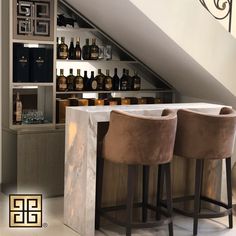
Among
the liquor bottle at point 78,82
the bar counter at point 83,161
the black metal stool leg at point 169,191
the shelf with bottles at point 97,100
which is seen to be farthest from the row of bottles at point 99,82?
the black metal stool leg at point 169,191

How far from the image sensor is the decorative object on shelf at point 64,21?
5.04 metres

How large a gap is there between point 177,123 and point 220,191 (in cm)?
100

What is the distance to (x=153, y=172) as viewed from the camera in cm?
431

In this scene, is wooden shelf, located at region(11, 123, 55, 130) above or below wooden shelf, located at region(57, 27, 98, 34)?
below

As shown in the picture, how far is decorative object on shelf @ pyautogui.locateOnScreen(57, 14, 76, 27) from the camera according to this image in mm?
5039

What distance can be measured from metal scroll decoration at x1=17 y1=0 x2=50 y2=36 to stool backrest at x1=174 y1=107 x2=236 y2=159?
5.75ft

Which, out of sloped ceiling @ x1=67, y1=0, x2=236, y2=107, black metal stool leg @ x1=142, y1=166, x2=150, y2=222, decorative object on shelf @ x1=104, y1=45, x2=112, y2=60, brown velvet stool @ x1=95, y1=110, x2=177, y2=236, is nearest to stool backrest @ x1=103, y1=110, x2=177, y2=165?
brown velvet stool @ x1=95, y1=110, x2=177, y2=236

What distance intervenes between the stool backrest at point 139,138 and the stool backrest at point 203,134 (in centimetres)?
24

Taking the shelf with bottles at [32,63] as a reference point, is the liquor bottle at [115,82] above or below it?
below

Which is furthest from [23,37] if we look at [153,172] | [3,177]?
[153,172]

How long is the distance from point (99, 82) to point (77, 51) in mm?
433

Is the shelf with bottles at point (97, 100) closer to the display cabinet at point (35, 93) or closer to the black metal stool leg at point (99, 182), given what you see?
the display cabinet at point (35, 93)

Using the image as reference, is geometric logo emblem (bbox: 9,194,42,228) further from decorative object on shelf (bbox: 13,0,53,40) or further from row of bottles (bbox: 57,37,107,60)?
row of bottles (bbox: 57,37,107,60)

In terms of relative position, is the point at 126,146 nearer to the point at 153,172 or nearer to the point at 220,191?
the point at 153,172
